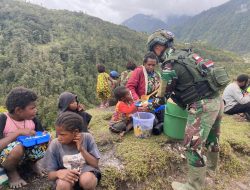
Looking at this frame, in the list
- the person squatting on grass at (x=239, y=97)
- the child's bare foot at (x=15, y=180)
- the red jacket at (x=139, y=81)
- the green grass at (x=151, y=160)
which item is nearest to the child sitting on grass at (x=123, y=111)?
the green grass at (x=151, y=160)

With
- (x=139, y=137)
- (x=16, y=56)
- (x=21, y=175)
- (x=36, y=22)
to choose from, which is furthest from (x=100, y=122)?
(x=36, y=22)

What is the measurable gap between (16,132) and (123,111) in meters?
1.89

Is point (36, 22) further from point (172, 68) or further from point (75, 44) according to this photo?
point (172, 68)

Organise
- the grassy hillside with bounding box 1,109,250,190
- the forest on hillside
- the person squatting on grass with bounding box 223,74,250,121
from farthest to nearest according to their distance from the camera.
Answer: the forest on hillside < the person squatting on grass with bounding box 223,74,250,121 < the grassy hillside with bounding box 1,109,250,190

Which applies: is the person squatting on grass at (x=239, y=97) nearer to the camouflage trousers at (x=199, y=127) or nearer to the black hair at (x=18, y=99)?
the camouflage trousers at (x=199, y=127)

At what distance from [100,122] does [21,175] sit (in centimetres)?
271

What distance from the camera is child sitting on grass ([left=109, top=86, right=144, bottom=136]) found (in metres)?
4.60

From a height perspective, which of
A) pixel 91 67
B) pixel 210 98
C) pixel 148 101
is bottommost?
pixel 91 67

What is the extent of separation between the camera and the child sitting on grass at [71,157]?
288cm

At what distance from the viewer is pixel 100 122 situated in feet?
20.2

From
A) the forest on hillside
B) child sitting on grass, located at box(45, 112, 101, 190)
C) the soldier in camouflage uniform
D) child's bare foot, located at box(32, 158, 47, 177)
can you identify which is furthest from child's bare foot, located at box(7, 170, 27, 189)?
the forest on hillside

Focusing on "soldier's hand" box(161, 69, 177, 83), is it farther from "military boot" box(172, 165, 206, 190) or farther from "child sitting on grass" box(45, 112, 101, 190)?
"child sitting on grass" box(45, 112, 101, 190)

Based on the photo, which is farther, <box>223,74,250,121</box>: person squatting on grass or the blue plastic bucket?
<box>223,74,250,121</box>: person squatting on grass

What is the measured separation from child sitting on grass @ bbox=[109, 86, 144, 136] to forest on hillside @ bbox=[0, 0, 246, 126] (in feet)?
75.7
